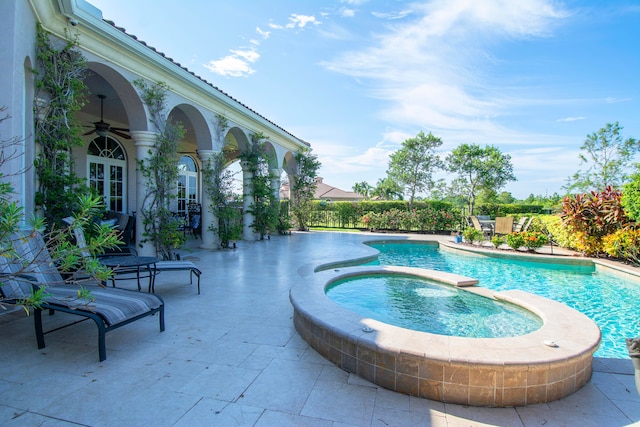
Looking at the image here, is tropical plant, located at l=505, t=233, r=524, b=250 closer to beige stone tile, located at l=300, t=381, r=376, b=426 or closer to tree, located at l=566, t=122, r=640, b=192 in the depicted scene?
beige stone tile, located at l=300, t=381, r=376, b=426

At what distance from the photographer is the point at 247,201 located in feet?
40.1

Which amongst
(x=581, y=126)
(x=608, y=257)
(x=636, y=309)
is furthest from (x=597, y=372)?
(x=581, y=126)

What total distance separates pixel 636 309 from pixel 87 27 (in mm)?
10892

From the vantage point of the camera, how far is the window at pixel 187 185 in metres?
14.0

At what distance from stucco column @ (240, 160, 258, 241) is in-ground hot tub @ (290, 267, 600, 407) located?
9443mm

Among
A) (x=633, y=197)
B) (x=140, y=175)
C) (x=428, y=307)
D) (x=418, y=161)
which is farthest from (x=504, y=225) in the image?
(x=140, y=175)

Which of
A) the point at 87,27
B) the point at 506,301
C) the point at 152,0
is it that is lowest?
the point at 506,301

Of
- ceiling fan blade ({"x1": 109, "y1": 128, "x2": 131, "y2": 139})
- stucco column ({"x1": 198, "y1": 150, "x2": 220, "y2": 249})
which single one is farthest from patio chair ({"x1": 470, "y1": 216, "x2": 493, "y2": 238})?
ceiling fan blade ({"x1": 109, "y1": 128, "x2": 131, "y2": 139})

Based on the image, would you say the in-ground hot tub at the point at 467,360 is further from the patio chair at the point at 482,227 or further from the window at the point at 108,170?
the patio chair at the point at 482,227

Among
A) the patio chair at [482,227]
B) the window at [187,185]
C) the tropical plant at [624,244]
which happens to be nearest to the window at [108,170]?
the window at [187,185]

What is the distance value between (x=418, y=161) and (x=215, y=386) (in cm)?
2057

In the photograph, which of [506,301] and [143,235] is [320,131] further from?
[506,301]

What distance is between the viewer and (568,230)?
33.7 ft

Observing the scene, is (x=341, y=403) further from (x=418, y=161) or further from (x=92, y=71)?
(x=418, y=161)
